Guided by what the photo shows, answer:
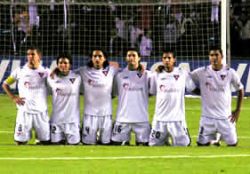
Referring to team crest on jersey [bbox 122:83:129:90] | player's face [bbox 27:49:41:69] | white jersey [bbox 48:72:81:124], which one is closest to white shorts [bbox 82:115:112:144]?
white jersey [bbox 48:72:81:124]

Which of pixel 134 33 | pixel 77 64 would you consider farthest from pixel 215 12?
pixel 77 64

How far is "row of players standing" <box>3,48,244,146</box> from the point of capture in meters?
15.2

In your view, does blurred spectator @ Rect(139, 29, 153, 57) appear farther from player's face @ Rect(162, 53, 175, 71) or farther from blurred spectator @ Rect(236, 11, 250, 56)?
player's face @ Rect(162, 53, 175, 71)

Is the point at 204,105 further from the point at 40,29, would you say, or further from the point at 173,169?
the point at 40,29

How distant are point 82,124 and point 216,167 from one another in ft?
14.8

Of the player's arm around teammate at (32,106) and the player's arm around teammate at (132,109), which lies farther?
the player's arm around teammate at (32,106)

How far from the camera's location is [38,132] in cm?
1548

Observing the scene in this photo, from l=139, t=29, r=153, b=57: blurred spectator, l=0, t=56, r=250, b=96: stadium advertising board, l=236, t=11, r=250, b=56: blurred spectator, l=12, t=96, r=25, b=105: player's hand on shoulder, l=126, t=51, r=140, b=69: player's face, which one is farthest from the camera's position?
l=236, t=11, r=250, b=56: blurred spectator

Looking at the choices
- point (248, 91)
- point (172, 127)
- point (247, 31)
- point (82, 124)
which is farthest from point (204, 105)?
point (247, 31)

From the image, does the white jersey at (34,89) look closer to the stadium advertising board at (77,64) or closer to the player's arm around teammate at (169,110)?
the player's arm around teammate at (169,110)

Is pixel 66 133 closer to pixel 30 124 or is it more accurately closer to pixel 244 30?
pixel 30 124

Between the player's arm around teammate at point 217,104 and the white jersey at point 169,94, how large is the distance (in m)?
0.46

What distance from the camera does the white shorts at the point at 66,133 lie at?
15.3 meters

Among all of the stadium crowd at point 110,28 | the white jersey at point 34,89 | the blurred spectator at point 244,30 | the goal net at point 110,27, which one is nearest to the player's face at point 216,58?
the white jersey at point 34,89
